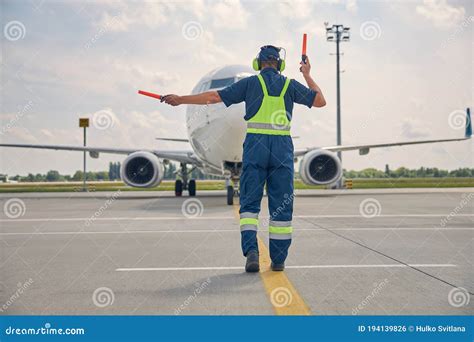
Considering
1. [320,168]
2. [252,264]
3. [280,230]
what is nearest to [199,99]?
[280,230]

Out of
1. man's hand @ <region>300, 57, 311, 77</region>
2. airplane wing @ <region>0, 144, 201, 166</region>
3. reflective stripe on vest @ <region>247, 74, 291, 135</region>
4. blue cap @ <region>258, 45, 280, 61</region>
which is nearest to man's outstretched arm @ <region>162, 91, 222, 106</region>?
reflective stripe on vest @ <region>247, 74, 291, 135</region>

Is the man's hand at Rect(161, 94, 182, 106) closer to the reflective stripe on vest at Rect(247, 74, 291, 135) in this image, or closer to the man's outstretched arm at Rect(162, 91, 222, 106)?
the man's outstretched arm at Rect(162, 91, 222, 106)

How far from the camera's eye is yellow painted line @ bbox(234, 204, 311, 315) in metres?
3.14

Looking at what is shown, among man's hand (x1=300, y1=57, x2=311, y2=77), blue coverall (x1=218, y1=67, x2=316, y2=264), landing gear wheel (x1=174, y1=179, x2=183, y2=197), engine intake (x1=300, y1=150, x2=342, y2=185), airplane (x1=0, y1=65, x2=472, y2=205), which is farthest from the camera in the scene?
landing gear wheel (x1=174, y1=179, x2=183, y2=197)

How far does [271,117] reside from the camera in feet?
15.4

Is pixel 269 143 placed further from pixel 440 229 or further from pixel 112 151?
pixel 112 151

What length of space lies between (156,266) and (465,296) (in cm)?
262

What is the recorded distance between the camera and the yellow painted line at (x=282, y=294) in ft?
10.3

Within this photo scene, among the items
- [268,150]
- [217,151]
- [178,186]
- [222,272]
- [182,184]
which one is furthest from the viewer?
[182,184]

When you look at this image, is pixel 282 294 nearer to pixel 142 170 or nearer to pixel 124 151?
pixel 142 170

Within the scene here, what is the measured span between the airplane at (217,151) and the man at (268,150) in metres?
6.91

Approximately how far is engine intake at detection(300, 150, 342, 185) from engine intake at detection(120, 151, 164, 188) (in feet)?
14.9

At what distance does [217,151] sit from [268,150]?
27.7ft

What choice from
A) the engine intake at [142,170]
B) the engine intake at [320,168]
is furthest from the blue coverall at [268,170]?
the engine intake at [142,170]
